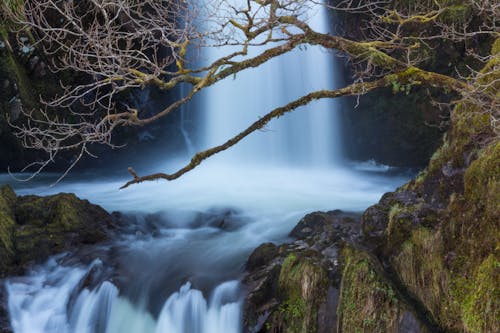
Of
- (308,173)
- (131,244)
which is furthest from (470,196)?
(308,173)

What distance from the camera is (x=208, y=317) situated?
489 centimetres

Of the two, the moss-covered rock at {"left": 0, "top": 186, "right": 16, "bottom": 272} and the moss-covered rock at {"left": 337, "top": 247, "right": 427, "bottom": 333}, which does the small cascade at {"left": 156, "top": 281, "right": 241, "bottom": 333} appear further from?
the moss-covered rock at {"left": 0, "top": 186, "right": 16, "bottom": 272}

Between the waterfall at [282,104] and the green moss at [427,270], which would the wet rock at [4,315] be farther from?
the waterfall at [282,104]

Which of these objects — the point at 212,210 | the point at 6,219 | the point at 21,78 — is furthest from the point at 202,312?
the point at 21,78

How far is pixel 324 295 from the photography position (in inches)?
165

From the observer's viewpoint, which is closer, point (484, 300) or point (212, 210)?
point (484, 300)

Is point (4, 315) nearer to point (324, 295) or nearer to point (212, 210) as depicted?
point (324, 295)

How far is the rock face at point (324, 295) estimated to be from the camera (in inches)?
147

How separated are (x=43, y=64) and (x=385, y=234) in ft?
33.7

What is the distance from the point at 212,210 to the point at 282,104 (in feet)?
25.8

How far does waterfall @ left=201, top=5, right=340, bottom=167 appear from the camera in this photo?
14750 millimetres

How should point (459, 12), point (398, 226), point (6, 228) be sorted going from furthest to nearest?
point (459, 12), point (6, 228), point (398, 226)

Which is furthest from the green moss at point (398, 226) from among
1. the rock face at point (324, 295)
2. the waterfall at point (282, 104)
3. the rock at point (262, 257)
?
the waterfall at point (282, 104)

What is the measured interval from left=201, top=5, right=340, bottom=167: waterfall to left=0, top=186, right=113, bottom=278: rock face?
28.3ft
